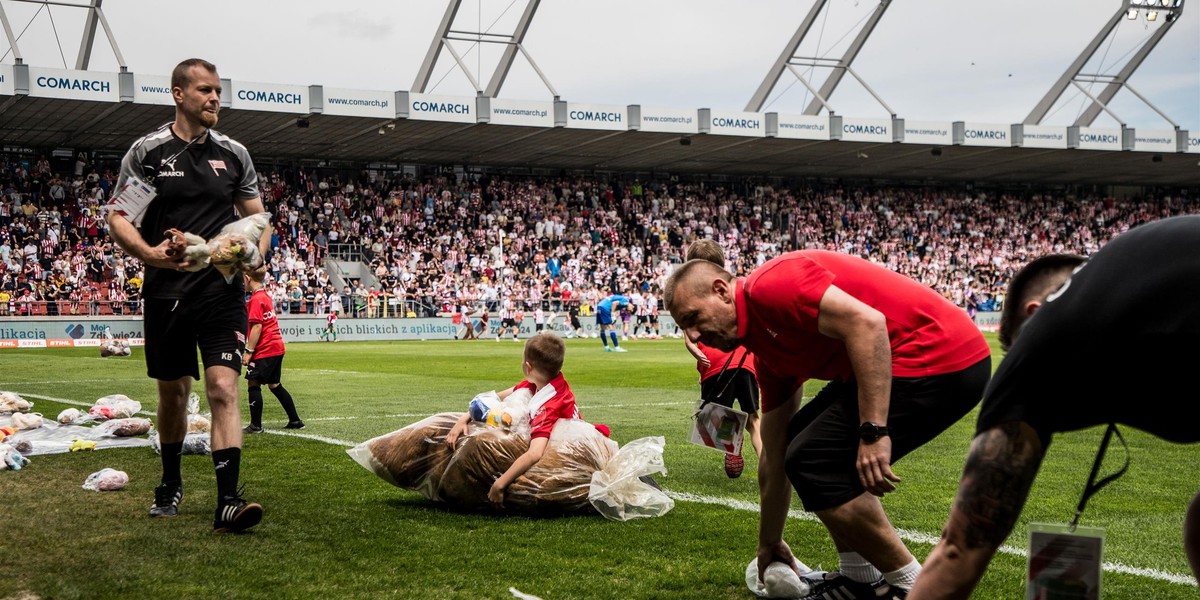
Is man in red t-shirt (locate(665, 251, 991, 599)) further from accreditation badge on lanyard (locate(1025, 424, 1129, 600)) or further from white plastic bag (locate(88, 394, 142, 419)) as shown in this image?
white plastic bag (locate(88, 394, 142, 419))

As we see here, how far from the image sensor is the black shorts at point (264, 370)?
9977mm

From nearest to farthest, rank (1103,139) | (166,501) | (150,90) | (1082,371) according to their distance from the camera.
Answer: (1082,371), (166,501), (150,90), (1103,139)

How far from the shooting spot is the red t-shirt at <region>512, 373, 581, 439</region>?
5.94 metres

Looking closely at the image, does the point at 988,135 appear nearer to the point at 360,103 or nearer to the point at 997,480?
the point at 360,103

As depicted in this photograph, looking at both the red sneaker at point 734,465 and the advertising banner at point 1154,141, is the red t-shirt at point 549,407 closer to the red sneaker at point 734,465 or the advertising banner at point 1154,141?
the red sneaker at point 734,465

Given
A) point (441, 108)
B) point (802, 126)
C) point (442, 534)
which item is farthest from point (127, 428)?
point (802, 126)

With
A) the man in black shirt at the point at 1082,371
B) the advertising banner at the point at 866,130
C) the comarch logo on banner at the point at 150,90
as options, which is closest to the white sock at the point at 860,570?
the man in black shirt at the point at 1082,371

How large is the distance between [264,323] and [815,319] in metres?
7.37

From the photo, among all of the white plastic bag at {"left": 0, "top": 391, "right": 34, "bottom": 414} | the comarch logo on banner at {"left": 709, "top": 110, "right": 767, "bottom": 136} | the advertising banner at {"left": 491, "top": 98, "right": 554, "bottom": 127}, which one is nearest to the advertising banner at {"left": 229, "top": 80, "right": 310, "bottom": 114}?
the advertising banner at {"left": 491, "top": 98, "right": 554, "bottom": 127}

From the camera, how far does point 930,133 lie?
157ft

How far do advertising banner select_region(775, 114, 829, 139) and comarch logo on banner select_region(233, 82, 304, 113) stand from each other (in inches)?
748

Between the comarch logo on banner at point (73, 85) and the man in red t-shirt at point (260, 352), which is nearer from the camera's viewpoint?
the man in red t-shirt at point (260, 352)

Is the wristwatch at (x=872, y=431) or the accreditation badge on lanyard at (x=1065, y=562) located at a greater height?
the wristwatch at (x=872, y=431)

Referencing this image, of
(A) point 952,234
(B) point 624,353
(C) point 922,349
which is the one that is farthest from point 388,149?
(C) point 922,349
